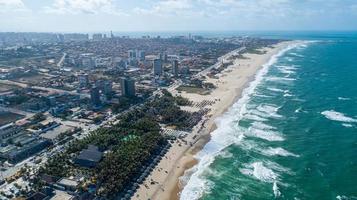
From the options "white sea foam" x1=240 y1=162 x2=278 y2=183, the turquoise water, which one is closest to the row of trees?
the turquoise water

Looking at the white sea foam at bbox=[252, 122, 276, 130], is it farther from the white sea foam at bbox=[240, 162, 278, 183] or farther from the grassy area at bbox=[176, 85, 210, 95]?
the grassy area at bbox=[176, 85, 210, 95]

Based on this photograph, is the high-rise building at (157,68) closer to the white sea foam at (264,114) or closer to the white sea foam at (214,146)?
the white sea foam at (214,146)

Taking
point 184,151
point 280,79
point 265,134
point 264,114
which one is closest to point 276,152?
point 265,134

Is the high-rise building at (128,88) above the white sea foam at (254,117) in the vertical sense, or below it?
above

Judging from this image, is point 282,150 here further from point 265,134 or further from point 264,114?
point 264,114

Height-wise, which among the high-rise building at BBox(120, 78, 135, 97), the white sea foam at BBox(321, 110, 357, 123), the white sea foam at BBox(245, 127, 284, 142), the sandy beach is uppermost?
the high-rise building at BBox(120, 78, 135, 97)

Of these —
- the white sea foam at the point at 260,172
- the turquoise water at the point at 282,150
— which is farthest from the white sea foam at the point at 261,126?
the white sea foam at the point at 260,172

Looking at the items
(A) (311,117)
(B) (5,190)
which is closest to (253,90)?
(A) (311,117)
